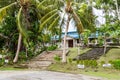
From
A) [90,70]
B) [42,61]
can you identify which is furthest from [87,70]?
[42,61]

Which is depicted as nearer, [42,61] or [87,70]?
[87,70]

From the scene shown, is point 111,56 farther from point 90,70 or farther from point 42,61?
point 42,61

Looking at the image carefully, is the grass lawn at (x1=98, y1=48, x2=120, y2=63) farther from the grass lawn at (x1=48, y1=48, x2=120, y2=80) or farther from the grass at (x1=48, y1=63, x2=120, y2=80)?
the grass at (x1=48, y1=63, x2=120, y2=80)

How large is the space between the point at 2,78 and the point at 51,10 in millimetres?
11509

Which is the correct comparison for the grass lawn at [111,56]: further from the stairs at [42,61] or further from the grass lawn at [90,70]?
the stairs at [42,61]

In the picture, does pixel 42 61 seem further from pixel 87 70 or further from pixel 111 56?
pixel 87 70

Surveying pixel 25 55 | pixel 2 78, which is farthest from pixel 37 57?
pixel 2 78

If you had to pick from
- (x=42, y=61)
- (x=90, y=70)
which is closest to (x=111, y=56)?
(x=90, y=70)

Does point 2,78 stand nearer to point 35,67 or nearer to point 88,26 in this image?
→ point 35,67

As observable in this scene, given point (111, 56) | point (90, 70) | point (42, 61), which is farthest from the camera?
point (111, 56)

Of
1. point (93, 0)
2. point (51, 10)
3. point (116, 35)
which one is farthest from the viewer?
point (93, 0)

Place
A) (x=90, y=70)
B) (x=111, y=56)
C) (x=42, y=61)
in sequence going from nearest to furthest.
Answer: (x=90, y=70)
(x=42, y=61)
(x=111, y=56)

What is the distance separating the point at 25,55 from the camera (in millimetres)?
27141

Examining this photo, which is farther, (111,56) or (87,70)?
(111,56)
